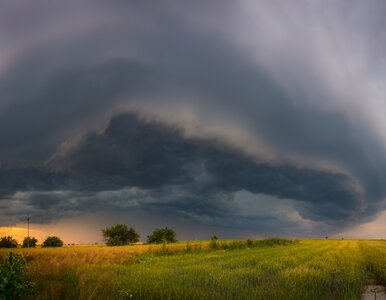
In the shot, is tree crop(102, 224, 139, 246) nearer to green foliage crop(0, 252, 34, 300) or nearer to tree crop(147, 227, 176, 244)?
tree crop(147, 227, 176, 244)

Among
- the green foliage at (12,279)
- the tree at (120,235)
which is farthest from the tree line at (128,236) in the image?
the green foliage at (12,279)

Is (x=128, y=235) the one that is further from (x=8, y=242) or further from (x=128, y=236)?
(x=8, y=242)

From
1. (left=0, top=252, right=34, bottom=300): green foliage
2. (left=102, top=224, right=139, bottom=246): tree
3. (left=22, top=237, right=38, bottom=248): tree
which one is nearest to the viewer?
(left=0, top=252, right=34, bottom=300): green foliage

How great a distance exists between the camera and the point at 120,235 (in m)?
105

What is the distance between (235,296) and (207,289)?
1781mm

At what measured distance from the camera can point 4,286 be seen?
907cm

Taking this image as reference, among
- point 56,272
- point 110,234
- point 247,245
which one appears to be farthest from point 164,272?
point 110,234

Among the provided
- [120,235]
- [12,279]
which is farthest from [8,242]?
[12,279]

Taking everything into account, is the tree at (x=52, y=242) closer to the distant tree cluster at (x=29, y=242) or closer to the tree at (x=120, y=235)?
the distant tree cluster at (x=29, y=242)

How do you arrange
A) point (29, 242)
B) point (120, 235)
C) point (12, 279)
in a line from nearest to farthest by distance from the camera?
point (12, 279)
point (120, 235)
point (29, 242)

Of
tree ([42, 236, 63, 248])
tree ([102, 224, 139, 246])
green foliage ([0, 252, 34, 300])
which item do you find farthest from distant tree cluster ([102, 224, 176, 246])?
green foliage ([0, 252, 34, 300])

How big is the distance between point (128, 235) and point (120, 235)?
2.25m

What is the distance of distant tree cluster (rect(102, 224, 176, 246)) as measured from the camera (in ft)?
342

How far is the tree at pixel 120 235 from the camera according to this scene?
103750 millimetres
